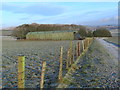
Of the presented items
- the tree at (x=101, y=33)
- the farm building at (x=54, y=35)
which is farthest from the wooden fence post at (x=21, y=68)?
the tree at (x=101, y=33)

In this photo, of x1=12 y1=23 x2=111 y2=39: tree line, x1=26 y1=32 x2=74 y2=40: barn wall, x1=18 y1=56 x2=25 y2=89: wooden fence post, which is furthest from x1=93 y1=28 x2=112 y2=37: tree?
x1=18 y1=56 x2=25 y2=89: wooden fence post

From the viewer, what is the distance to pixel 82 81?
21.8ft

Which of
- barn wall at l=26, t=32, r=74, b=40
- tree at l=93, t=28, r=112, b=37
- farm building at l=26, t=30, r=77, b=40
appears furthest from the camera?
tree at l=93, t=28, r=112, b=37

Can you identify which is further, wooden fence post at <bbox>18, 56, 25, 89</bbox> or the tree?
the tree

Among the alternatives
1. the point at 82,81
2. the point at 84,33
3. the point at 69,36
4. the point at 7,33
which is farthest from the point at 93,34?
the point at 82,81

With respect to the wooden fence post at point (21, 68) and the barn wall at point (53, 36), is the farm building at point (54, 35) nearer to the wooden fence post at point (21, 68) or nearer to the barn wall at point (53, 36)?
the barn wall at point (53, 36)

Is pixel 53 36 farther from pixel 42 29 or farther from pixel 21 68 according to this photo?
pixel 21 68

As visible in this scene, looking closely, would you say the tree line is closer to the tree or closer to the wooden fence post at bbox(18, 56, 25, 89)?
the tree

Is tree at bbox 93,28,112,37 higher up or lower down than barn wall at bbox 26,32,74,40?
higher up

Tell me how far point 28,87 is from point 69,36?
64114 mm

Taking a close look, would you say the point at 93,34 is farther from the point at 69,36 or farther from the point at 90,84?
the point at 90,84

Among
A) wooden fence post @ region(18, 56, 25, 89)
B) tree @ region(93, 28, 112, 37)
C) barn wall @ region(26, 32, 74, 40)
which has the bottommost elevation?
wooden fence post @ region(18, 56, 25, 89)

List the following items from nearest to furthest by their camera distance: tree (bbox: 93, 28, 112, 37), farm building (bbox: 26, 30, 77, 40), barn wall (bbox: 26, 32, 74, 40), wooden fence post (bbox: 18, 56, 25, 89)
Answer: wooden fence post (bbox: 18, 56, 25, 89)
farm building (bbox: 26, 30, 77, 40)
barn wall (bbox: 26, 32, 74, 40)
tree (bbox: 93, 28, 112, 37)

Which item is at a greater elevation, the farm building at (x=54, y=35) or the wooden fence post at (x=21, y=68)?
the farm building at (x=54, y=35)
